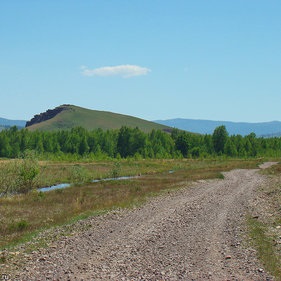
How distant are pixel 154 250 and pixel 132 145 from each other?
153 metres

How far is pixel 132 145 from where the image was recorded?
17138 centimetres

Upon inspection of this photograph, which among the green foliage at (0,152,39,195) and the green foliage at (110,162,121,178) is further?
the green foliage at (110,162,121,178)

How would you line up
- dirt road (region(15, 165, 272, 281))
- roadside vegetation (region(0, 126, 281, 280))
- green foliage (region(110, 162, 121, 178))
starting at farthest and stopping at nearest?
green foliage (region(110, 162, 121, 178)), roadside vegetation (region(0, 126, 281, 280)), dirt road (region(15, 165, 272, 281))

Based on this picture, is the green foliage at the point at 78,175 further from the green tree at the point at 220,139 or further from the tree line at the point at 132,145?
the green tree at the point at 220,139

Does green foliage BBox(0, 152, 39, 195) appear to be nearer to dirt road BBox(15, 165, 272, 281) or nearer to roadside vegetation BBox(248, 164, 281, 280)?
dirt road BBox(15, 165, 272, 281)

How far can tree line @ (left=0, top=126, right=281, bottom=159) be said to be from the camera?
168750 mm

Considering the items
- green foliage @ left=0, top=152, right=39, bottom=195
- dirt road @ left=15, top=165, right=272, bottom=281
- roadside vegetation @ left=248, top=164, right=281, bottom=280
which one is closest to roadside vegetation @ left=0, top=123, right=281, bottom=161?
green foliage @ left=0, top=152, right=39, bottom=195

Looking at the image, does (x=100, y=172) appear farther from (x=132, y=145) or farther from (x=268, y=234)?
(x=132, y=145)

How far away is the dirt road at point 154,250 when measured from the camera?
48.8 feet

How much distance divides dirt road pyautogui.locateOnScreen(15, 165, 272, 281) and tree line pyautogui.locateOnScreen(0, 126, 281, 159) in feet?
444

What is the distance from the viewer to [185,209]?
1227 inches

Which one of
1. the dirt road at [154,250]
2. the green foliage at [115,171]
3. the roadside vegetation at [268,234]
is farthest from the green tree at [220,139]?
the dirt road at [154,250]

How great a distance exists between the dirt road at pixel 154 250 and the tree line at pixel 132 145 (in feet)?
444

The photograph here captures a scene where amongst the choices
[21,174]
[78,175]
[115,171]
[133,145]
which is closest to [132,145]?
[133,145]
